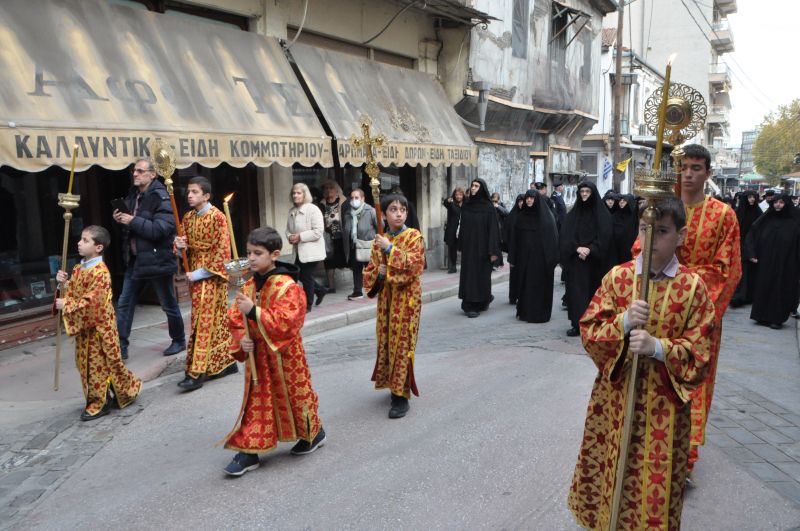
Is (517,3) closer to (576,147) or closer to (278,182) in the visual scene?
(576,147)

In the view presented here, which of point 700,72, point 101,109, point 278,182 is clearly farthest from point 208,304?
point 700,72

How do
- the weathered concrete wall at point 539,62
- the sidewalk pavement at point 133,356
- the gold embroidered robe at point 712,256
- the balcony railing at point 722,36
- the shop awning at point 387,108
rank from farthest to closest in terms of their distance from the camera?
1. the balcony railing at point 722,36
2. the weathered concrete wall at point 539,62
3. the shop awning at point 387,108
4. the sidewalk pavement at point 133,356
5. the gold embroidered robe at point 712,256

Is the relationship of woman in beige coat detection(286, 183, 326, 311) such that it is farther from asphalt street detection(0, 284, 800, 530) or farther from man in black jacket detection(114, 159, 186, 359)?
man in black jacket detection(114, 159, 186, 359)

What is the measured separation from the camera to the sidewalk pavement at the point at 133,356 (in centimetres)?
602

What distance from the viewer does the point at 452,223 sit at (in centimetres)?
1288

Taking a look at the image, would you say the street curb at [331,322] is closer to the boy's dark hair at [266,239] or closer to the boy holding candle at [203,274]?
the boy holding candle at [203,274]

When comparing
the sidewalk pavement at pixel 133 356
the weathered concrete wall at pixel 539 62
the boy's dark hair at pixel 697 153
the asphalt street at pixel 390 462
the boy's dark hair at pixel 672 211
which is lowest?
the asphalt street at pixel 390 462

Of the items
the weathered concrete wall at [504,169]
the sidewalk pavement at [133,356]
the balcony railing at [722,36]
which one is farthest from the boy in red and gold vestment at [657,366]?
the balcony railing at [722,36]

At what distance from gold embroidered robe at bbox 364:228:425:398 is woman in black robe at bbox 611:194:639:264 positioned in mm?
4020

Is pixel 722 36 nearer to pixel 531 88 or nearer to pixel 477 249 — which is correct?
pixel 531 88

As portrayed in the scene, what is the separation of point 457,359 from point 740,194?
23.9 feet

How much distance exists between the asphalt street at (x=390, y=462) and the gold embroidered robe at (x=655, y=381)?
0.94m

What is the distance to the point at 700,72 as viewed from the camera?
167 ft

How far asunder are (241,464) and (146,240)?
9.75 ft
